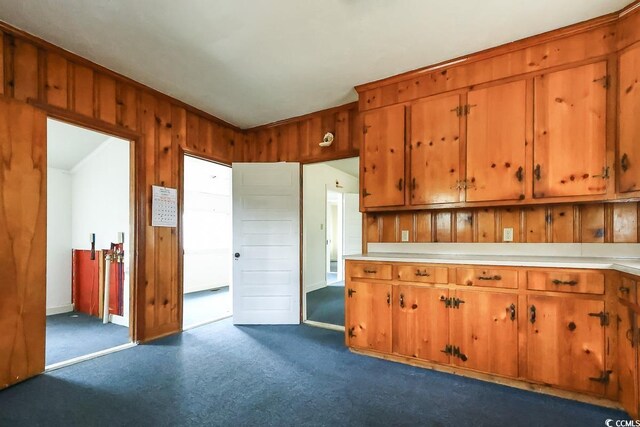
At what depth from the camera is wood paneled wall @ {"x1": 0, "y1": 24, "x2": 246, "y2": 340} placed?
222 cm

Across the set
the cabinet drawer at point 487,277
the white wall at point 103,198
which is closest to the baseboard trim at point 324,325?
the cabinet drawer at point 487,277

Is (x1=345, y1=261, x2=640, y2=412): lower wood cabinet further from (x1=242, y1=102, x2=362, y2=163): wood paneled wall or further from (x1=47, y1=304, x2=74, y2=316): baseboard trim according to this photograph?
(x1=47, y1=304, x2=74, y2=316): baseboard trim

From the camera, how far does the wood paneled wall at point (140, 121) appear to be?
7.30ft

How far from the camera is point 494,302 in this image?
7.07 ft

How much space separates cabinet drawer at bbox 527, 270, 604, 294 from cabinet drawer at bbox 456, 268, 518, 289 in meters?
0.10

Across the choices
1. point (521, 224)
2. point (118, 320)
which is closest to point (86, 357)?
point (118, 320)

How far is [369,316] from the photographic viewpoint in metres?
2.65

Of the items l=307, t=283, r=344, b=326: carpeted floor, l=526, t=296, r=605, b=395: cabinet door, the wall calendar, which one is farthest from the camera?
l=307, t=283, r=344, b=326: carpeted floor

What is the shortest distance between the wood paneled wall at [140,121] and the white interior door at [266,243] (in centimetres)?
66

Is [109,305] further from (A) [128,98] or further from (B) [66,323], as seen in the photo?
(A) [128,98]

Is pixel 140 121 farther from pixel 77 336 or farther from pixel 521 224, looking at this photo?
pixel 521 224

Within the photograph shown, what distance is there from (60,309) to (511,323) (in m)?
5.27

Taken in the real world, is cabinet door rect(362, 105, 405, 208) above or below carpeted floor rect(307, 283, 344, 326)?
above

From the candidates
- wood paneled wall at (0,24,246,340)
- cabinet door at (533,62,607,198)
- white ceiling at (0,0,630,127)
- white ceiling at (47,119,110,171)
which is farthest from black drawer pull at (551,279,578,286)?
white ceiling at (47,119,110,171)
